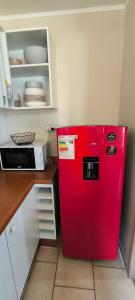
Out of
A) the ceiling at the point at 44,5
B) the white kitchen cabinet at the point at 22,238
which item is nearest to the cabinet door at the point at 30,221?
the white kitchen cabinet at the point at 22,238

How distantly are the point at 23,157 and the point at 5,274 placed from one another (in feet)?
2.80

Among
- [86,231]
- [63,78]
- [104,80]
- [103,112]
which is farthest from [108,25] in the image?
[86,231]

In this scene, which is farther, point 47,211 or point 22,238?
point 47,211

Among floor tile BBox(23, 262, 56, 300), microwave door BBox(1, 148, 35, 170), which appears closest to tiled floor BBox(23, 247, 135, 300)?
floor tile BBox(23, 262, 56, 300)

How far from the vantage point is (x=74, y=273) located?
4.43 feet

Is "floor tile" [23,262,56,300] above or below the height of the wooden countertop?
below

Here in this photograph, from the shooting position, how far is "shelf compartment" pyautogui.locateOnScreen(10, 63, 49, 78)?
1.33 meters

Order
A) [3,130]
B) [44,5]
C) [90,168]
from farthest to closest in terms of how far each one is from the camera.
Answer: [3,130], [44,5], [90,168]

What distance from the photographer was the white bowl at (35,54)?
1314 millimetres

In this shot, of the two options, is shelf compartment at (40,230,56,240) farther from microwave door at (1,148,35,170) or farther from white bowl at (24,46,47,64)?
white bowl at (24,46,47,64)

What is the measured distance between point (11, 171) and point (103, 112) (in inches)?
43.3

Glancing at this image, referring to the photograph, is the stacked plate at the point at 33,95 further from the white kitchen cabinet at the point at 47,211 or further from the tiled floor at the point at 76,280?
the tiled floor at the point at 76,280

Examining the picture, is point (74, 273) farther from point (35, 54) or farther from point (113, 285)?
point (35, 54)

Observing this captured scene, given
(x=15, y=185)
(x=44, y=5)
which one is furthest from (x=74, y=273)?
(x=44, y=5)
